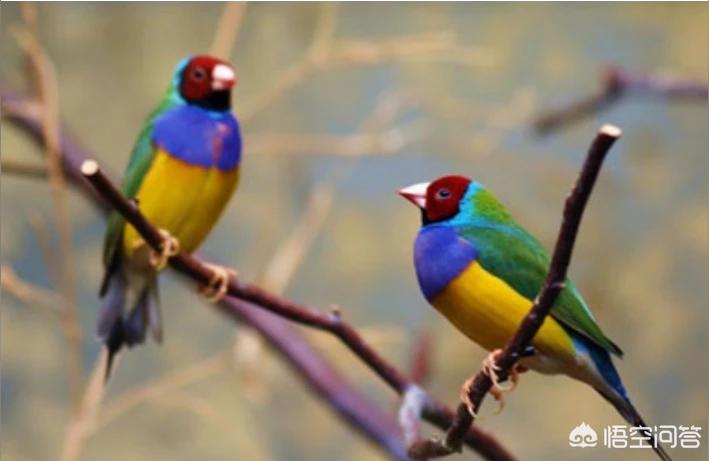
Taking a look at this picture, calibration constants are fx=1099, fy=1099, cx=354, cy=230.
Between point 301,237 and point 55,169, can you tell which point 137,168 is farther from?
point 301,237

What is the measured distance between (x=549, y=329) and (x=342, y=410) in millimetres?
417

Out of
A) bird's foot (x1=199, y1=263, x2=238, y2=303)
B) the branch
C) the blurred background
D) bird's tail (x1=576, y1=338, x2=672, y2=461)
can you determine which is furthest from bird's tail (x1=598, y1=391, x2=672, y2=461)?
the blurred background

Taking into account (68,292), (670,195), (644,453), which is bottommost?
(644,453)

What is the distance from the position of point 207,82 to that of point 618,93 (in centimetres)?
55

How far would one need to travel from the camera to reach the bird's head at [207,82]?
699mm

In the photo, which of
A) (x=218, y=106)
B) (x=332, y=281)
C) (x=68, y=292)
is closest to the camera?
(x=218, y=106)

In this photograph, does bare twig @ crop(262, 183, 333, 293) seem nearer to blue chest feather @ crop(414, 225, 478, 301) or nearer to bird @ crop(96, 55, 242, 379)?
bird @ crop(96, 55, 242, 379)

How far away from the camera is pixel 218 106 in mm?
708

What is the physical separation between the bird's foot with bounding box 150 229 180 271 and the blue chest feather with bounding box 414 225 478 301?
0.56ft

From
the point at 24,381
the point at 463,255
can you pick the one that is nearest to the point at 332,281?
the point at 24,381

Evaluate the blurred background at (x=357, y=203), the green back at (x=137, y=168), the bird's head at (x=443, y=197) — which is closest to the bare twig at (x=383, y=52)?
the blurred background at (x=357, y=203)

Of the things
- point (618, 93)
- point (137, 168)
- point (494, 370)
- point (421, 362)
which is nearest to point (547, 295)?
point (494, 370)

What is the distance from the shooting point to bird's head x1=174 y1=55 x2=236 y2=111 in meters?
0.70

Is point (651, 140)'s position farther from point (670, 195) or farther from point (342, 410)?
point (342, 410)
